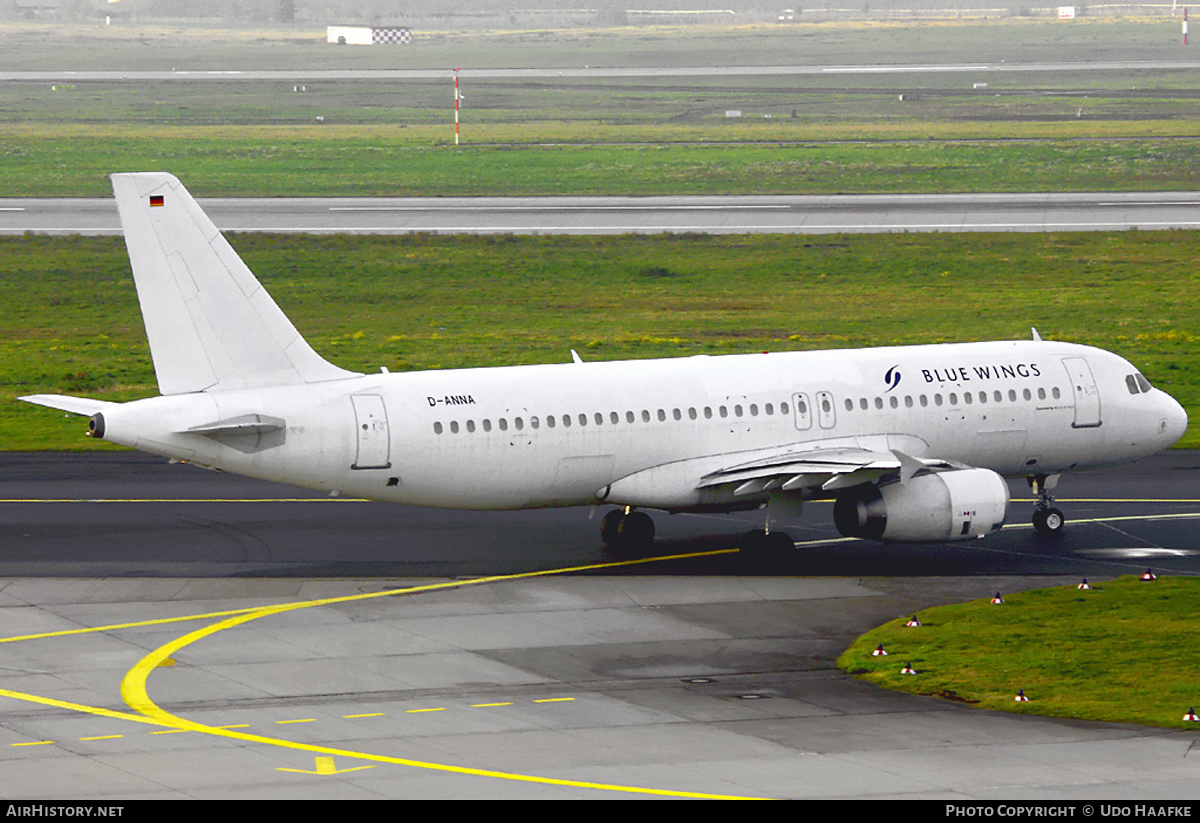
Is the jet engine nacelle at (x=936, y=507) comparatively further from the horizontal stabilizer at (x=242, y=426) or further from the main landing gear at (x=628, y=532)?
the horizontal stabilizer at (x=242, y=426)

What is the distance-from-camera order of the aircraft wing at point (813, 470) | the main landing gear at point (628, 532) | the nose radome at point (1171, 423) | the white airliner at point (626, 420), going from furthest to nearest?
the nose radome at point (1171, 423), the main landing gear at point (628, 532), the aircraft wing at point (813, 470), the white airliner at point (626, 420)

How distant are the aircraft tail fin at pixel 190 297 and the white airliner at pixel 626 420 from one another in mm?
43

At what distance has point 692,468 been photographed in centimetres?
4281

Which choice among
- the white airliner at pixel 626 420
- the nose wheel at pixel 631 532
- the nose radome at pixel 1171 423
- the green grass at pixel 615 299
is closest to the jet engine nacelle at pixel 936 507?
the white airliner at pixel 626 420

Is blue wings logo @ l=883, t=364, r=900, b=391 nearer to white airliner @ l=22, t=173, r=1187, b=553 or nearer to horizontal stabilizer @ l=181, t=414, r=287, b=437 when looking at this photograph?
white airliner @ l=22, t=173, r=1187, b=553

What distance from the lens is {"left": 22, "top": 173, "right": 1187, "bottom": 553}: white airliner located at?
39188 millimetres

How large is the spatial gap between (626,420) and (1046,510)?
39.3 feet

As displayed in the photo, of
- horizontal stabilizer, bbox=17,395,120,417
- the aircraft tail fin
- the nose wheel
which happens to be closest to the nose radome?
the nose wheel

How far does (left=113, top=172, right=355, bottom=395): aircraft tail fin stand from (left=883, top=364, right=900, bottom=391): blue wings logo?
15.0m

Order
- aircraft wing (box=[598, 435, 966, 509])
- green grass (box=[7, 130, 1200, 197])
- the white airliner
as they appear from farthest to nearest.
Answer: green grass (box=[7, 130, 1200, 197])
aircraft wing (box=[598, 435, 966, 509])
the white airliner

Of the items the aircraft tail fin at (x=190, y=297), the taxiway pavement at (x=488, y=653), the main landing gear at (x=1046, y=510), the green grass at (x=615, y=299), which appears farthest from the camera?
the green grass at (x=615, y=299)

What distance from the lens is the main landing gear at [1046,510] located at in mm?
46469

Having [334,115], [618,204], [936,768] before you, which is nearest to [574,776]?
[936,768]

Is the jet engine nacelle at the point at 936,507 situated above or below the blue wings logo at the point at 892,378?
below
